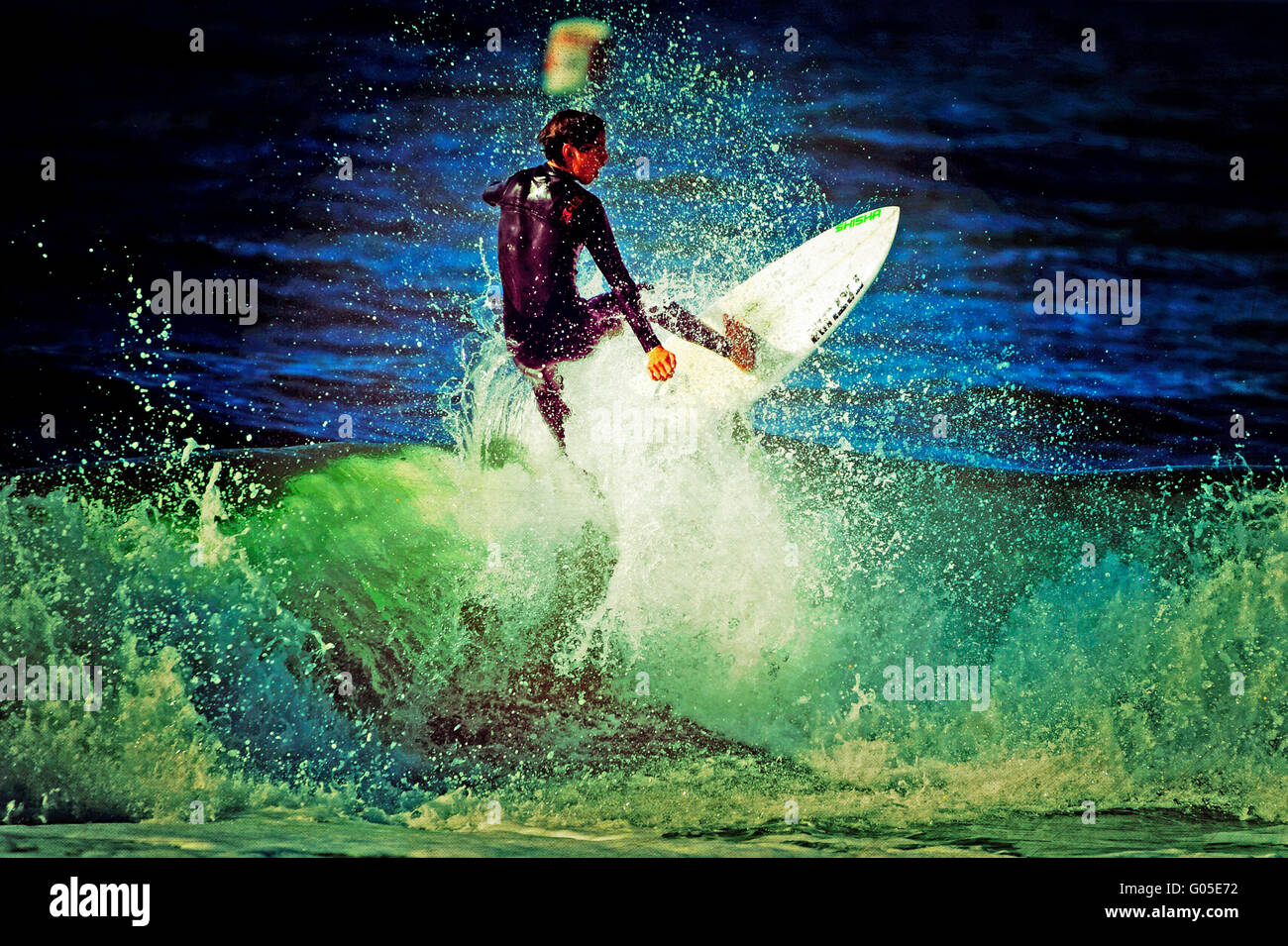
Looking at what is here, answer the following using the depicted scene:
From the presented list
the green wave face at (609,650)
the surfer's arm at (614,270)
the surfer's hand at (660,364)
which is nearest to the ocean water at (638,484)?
the green wave face at (609,650)

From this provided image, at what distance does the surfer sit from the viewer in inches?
150

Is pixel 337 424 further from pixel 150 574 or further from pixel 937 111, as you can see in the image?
pixel 937 111

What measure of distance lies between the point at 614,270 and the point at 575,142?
0.50m

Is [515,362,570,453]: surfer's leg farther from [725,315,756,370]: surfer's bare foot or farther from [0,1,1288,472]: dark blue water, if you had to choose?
[725,315,756,370]: surfer's bare foot

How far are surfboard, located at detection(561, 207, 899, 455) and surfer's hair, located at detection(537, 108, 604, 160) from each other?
1.90 feet

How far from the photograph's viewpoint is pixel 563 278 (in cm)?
384

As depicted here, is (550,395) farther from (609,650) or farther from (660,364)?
(609,650)

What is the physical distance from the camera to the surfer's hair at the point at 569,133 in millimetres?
3881

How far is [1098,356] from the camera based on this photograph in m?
4.02

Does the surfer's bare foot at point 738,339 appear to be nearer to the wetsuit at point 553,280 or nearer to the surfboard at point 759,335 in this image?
the surfboard at point 759,335

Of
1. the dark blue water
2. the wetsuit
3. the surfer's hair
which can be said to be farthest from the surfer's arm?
the surfer's hair

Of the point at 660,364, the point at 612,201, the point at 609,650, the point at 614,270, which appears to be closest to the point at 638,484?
the point at 660,364

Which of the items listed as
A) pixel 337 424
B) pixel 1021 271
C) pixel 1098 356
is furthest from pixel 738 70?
pixel 337 424
